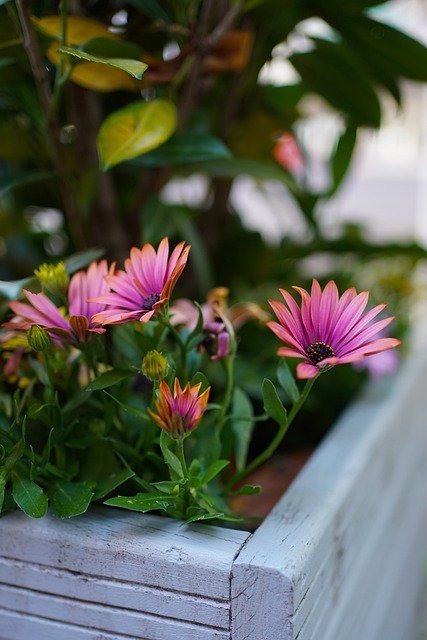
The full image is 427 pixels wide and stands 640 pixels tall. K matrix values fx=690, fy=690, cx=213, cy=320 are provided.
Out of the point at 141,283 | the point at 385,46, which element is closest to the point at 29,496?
the point at 141,283

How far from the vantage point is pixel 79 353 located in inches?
17.0

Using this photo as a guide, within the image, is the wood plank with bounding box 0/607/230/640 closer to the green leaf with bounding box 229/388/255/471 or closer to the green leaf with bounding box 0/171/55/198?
the green leaf with bounding box 229/388/255/471

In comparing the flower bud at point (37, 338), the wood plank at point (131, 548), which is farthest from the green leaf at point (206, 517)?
the flower bud at point (37, 338)

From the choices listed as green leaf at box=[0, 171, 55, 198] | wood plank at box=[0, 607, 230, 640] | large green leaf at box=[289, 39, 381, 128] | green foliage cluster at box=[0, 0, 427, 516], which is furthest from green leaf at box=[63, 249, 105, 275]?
large green leaf at box=[289, 39, 381, 128]

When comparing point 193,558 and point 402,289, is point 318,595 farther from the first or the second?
point 402,289

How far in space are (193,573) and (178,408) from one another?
0.08 meters

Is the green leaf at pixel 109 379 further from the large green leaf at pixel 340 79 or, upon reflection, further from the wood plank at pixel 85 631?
the large green leaf at pixel 340 79

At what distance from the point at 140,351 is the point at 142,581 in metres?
0.13

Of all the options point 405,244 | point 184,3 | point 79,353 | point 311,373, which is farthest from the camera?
point 405,244

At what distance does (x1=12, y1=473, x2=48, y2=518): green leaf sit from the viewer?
0.35 m

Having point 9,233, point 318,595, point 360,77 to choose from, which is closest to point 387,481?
point 318,595

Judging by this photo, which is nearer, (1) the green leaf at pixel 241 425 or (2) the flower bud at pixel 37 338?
(2) the flower bud at pixel 37 338

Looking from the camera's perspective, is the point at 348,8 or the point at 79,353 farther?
the point at 348,8

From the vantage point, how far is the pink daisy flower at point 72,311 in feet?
1.21
